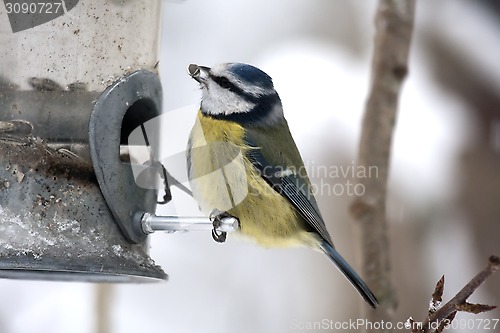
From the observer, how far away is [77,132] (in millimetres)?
2719

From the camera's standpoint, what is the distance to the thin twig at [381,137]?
3.00 metres

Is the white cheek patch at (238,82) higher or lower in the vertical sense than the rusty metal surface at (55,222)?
higher

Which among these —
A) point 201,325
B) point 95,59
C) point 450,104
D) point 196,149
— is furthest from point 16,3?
point 450,104

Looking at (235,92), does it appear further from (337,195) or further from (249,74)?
(337,195)

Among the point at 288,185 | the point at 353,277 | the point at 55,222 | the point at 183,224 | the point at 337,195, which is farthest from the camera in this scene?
the point at 337,195

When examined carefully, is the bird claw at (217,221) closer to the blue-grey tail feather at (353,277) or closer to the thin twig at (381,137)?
the blue-grey tail feather at (353,277)

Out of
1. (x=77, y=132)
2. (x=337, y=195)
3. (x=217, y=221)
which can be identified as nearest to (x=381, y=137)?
(x=217, y=221)

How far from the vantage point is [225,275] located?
17.7 feet

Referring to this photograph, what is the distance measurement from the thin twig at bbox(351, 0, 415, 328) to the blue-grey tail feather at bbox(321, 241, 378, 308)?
12 centimetres

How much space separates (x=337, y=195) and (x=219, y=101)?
225cm

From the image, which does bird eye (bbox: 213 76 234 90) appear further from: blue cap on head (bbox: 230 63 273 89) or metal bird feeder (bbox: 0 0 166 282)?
metal bird feeder (bbox: 0 0 166 282)

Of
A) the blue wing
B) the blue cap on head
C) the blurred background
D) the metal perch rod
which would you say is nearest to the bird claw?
the metal perch rod

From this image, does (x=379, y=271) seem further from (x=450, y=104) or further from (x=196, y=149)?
(x=450, y=104)

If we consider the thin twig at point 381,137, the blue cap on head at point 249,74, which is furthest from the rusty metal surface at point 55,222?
the thin twig at point 381,137
